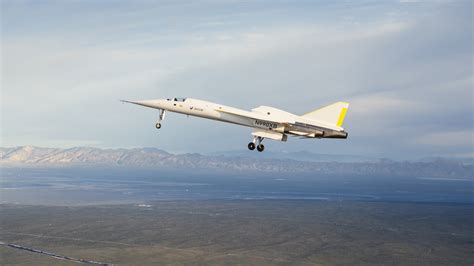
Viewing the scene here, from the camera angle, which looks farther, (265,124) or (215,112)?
(215,112)

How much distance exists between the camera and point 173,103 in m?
59.9

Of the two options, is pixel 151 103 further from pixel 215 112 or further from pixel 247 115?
pixel 247 115

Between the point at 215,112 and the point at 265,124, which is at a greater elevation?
the point at 215,112

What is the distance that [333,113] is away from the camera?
55.7 meters

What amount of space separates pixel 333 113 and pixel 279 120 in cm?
658

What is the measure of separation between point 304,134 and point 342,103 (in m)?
6.47

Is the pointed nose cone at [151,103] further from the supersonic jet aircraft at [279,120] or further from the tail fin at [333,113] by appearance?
the tail fin at [333,113]

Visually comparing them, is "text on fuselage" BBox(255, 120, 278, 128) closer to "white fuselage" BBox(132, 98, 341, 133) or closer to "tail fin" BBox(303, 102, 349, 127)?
"white fuselage" BBox(132, 98, 341, 133)

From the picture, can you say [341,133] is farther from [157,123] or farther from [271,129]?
[157,123]

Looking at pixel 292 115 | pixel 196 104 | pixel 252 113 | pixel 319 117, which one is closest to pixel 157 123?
pixel 196 104

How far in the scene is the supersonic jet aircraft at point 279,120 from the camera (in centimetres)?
5334

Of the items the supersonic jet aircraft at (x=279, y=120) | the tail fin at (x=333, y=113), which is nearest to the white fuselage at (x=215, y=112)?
the supersonic jet aircraft at (x=279, y=120)

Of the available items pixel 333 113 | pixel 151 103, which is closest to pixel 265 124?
pixel 333 113

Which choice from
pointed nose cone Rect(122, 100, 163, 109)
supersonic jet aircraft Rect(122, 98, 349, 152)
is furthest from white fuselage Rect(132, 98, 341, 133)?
pointed nose cone Rect(122, 100, 163, 109)
